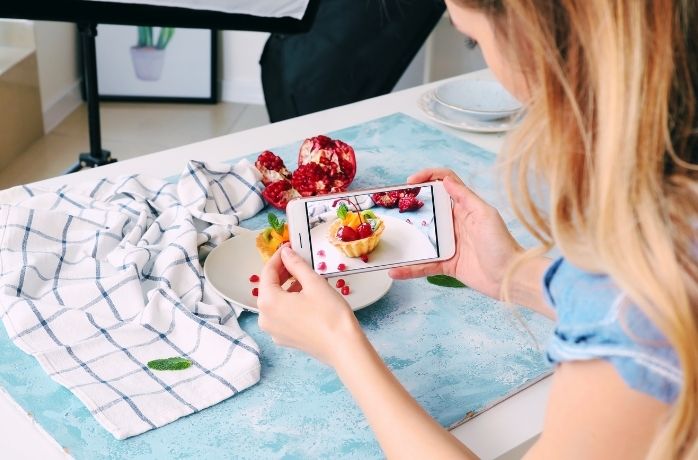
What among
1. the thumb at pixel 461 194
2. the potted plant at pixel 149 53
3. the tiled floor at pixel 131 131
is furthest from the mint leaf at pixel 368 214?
the potted plant at pixel 149 53

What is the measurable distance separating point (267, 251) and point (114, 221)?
215mm

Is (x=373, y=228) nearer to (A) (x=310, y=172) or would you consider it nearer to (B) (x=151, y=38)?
(A) (x=310, y=172)

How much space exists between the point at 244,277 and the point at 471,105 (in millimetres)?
746

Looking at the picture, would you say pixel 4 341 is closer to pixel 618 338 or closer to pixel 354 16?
pixel 618 338

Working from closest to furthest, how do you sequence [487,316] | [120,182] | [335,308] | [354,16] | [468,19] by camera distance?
[468,19] < [335,308] < [487,316] < [120,182] < [354,16]

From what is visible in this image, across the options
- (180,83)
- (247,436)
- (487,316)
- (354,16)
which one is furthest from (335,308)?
(180,83)

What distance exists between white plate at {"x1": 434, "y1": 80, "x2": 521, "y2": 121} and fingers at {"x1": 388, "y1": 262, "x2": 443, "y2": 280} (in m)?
0.59

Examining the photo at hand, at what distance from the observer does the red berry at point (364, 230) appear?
973 millimetres

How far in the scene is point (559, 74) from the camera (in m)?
0.61

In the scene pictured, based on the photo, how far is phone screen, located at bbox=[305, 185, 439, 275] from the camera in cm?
95

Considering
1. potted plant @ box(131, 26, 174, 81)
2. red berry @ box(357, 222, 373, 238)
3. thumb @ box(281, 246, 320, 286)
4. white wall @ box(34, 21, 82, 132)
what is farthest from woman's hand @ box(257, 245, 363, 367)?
potted plant @ box(131, 26, 174, 81)

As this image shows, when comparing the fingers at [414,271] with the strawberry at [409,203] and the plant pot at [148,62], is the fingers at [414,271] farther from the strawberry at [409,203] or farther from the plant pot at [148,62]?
the plant pot at [148,62]

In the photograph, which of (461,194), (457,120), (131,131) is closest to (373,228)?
(461,194)

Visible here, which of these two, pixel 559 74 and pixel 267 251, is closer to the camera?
pixel 559 74
